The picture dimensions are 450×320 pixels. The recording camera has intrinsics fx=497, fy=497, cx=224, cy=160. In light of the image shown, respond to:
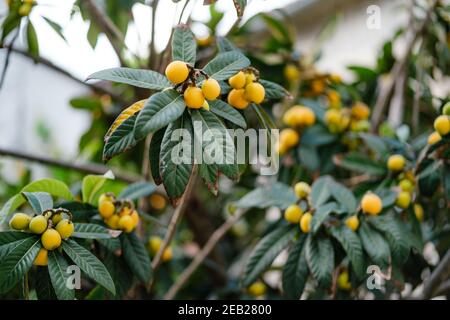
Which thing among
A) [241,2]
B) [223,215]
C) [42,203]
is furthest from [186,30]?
[223,215]

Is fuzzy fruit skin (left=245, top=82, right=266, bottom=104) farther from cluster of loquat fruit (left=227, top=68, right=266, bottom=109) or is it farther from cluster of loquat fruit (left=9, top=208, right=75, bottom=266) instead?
cluster of loquat fruit (left=9, top=208, right=75, bottom=266)

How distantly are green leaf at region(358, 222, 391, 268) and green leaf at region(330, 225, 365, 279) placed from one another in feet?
0.06

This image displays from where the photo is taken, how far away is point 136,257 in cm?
88

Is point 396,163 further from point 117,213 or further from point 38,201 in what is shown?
point 38,201

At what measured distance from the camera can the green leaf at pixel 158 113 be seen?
0.64 m

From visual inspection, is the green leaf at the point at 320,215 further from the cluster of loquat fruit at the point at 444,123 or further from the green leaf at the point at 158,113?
the green leaf at the point at 158,113

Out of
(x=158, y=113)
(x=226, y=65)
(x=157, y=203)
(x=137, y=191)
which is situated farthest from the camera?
(x=157, y=203)

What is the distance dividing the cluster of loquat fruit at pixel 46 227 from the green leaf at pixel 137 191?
8.0 inches

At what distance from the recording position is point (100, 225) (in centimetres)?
86

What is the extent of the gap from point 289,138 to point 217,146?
2.01 ft

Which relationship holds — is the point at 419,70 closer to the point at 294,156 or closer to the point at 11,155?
the point at 294,156

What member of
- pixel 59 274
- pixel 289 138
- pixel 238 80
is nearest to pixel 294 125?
pixel 289 138

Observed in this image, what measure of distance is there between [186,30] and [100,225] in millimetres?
360

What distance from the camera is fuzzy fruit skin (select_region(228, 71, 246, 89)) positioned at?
→ 30.0 inches
